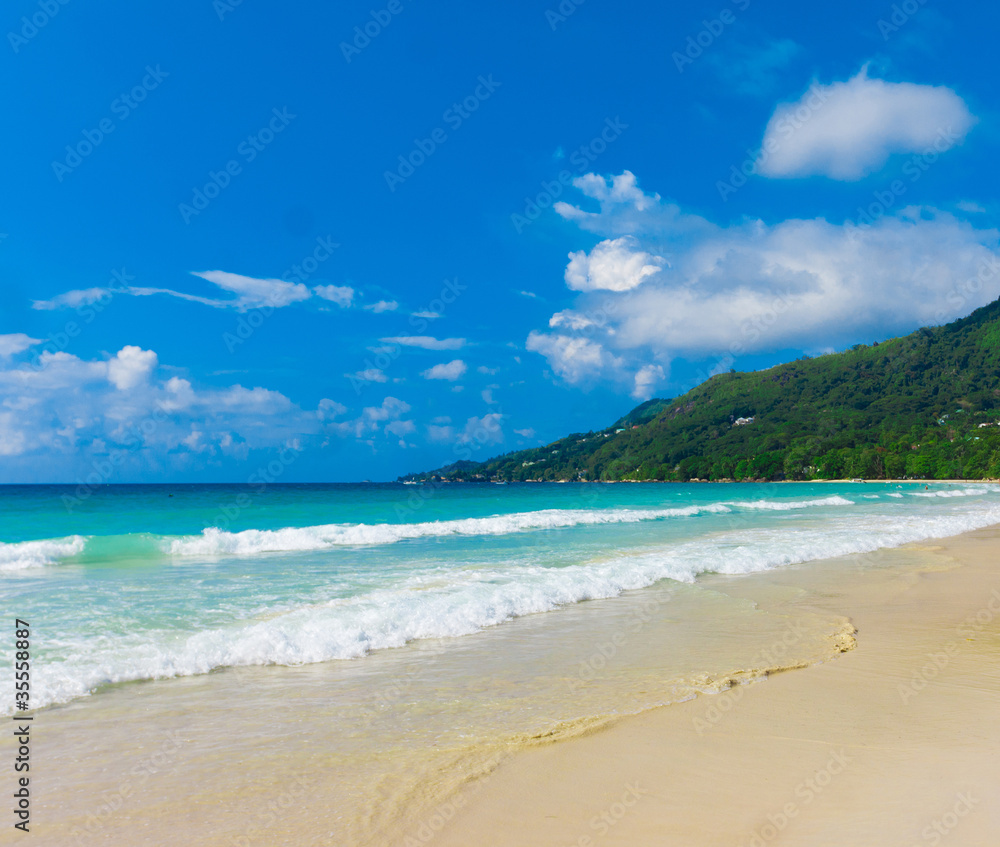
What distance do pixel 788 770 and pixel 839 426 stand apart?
157m

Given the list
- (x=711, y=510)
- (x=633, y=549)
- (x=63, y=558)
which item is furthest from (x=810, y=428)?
(x=63, y=558)

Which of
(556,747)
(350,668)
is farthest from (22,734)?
(556,747)

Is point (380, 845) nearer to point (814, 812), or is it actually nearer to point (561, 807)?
point (561, 807)

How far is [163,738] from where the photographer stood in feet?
19.3

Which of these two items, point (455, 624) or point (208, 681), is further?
point (455, 624)

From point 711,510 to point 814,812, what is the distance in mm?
42678

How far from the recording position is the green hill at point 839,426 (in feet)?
396

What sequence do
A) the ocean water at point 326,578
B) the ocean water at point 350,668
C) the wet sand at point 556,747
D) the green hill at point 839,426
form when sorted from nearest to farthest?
the wet sand at point 556,747
the ocean water at point 350,668
the ocean water at point 326,578
the green hill at point 839,426

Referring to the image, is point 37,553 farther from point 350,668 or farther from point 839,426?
point 839,426

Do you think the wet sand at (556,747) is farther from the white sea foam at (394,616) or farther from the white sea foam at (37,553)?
the white sea foam at (37,553)

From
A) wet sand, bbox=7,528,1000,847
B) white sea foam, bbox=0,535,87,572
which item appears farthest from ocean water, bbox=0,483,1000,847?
white sea foam, bbox=0,535,87,572

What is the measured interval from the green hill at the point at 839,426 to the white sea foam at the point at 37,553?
126195mm

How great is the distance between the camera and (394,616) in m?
10.3

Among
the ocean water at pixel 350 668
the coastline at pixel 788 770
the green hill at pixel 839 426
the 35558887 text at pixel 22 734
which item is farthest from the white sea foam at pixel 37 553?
the green hill at pixel 839 426
